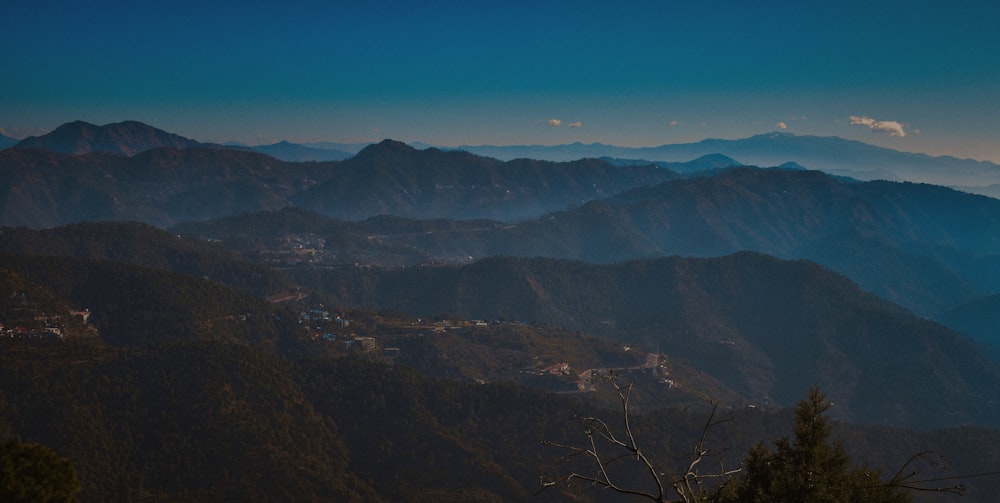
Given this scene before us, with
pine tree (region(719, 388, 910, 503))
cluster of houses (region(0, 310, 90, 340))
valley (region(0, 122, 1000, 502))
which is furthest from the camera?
cluster of houses (region(0, 310, 90, 340))

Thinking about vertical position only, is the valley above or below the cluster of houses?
below

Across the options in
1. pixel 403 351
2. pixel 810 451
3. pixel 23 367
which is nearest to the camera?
pixel 810 451

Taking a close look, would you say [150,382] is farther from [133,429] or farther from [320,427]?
[320,427]

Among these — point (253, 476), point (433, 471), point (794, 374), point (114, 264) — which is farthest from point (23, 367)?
point (794, 374)

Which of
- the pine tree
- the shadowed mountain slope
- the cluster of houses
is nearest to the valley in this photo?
the cluster of houses

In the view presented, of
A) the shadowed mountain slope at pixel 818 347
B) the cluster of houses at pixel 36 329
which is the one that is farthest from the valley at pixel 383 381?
the shadowed mountain slope at pixel 818 347

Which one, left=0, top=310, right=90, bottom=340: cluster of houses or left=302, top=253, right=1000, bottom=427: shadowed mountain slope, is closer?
left=0, top=310, right=90, bottom=340: cluster of houses

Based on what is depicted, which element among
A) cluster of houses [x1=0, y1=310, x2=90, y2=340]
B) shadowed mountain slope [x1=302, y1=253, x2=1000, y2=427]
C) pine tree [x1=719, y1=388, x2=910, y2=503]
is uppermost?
pine tree [x1=719, y1=388, x2=910, y2=503]

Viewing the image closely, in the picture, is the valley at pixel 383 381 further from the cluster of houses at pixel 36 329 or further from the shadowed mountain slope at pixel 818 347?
the shadowed mountain slope at pixel 818 347

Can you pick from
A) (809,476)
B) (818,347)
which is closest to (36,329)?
(809,476)

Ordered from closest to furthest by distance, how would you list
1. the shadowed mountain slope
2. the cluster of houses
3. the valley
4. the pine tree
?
the pine tree < the valley < the cluster of houses < the shadowed mountain slope

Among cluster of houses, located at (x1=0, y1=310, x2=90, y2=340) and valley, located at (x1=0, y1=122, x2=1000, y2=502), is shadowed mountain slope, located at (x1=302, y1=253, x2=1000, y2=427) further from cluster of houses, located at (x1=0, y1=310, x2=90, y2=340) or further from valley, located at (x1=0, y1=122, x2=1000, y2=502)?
cluster of houses, located at (x1=0, y1=310, x2=90, y2=340)
